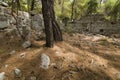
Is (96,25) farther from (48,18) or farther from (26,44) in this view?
(48,18)

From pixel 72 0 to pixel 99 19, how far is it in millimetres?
6655

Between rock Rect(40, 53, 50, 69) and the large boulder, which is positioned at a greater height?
the large boulder

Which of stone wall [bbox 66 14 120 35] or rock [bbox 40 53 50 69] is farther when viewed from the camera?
stone wall [bbox 66 14 120 35]

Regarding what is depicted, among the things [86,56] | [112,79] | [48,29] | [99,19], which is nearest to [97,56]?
[86,56]

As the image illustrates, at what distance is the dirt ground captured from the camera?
16.5ft

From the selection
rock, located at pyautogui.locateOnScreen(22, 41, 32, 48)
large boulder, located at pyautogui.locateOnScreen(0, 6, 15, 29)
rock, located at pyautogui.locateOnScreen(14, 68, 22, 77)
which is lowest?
rock, located at pyautogui.locateOnScreen(14, 68, 22, 77)

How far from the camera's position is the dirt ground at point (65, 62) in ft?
16.5

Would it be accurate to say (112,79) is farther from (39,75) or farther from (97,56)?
(39,75)

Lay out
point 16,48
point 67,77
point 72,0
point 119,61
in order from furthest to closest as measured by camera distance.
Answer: point 72,0, point 16,48, point 119,61, point 67,77

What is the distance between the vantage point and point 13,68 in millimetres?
5414

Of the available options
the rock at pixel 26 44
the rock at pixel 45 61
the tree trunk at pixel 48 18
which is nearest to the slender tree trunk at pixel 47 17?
the tree trunk at pixel 48 18

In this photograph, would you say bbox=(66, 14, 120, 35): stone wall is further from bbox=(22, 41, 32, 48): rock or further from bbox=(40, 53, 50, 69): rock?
bbox=(40, 53, 50, 69): rock

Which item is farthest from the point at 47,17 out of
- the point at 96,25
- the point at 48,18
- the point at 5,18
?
the point at 96,25

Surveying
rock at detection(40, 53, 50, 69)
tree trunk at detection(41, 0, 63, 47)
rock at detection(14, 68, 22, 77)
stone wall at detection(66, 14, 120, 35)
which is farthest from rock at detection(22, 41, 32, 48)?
stone wall at detection(66, 14, 120, 35)
